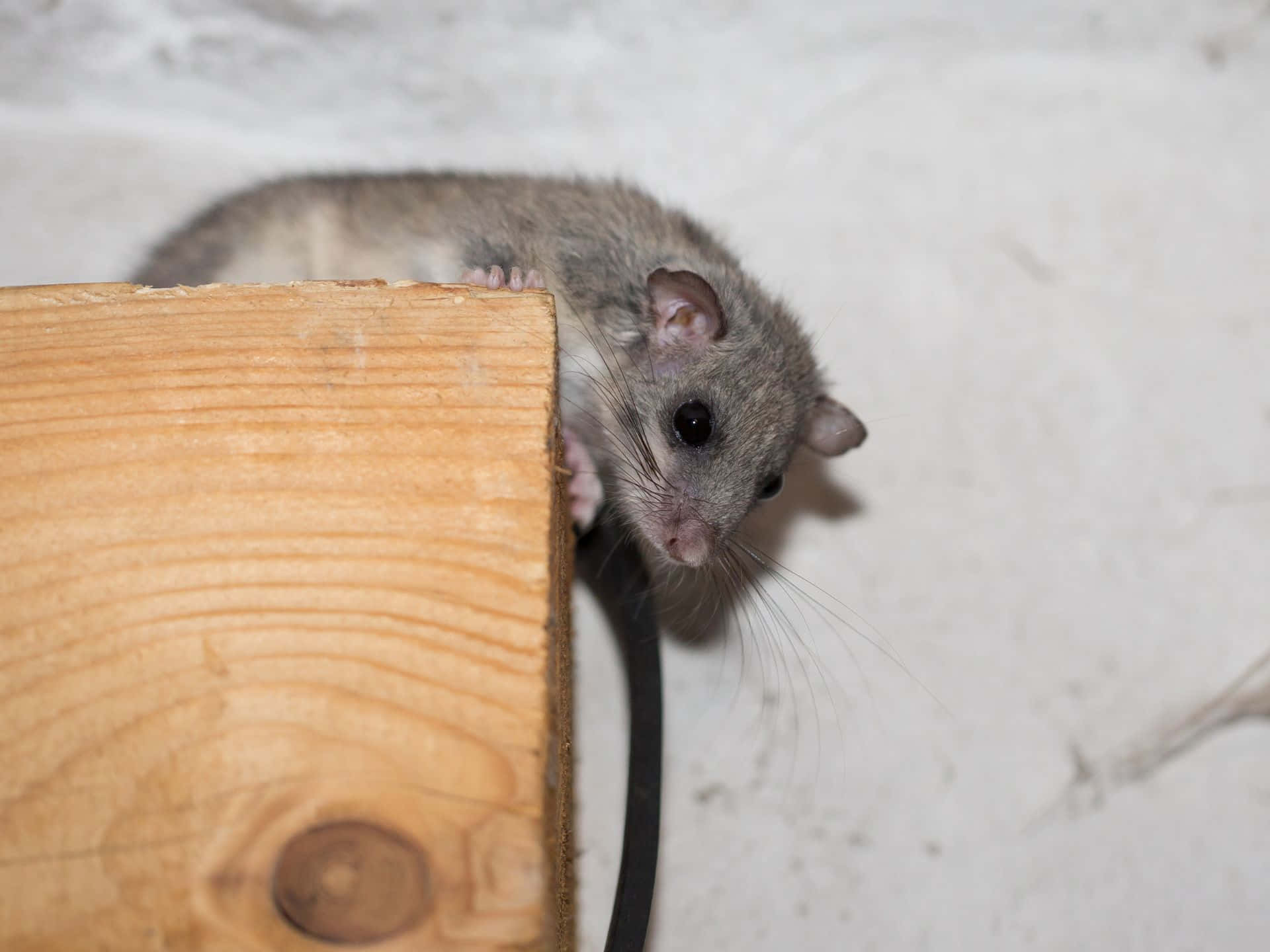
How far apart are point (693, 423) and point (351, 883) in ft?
3.85

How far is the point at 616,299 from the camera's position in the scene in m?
2.10

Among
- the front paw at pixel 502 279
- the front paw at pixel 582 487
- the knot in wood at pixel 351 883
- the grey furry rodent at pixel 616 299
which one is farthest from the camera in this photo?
the front paw at pixel 582 487

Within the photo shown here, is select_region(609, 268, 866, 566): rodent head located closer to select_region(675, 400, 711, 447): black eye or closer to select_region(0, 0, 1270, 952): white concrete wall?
select_region(675, 400, 711, 447): black eye

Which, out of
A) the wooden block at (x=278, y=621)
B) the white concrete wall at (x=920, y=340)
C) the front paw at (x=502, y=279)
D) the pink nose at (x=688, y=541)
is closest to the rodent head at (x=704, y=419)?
the pink nose at (x=688, y=541)

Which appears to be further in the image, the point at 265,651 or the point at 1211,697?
the point at 1211,697

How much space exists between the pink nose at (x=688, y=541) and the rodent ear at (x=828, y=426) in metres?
0.40

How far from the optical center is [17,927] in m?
0.99

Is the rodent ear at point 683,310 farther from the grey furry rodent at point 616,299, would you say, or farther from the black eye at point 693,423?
the black eye at point 693,423

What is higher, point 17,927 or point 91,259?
point 91,259

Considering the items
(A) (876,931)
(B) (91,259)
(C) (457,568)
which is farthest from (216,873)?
(B) (91,259)

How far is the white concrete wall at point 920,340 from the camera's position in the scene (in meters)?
2.18

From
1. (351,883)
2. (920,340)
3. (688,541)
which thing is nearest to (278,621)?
(351,883)

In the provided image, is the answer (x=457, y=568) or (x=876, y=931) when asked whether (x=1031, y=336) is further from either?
(x=457, y=568)

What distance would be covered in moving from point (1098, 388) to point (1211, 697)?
73 cm
